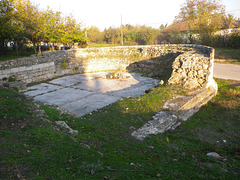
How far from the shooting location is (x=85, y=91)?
35.4ft

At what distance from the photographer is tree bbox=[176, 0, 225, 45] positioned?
25.5 metres

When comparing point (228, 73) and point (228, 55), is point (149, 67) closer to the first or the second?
point (228, 73)

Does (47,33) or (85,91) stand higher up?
(47,33)

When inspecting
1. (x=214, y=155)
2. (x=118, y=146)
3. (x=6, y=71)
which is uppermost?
(x=6, y=71)

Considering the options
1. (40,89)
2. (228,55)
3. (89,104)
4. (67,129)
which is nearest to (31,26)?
(40,89)

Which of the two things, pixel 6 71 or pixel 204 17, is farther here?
pixel 204 17

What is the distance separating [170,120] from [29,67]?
10.4 meters

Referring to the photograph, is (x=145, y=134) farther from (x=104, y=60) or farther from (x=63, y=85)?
(x=104, y=60)

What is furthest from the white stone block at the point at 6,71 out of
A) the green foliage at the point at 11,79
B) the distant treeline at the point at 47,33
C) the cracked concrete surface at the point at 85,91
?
the distant treeline at the point at 47,33

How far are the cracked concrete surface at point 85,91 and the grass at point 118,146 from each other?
1150 millimetres

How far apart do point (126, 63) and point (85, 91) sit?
316 inches

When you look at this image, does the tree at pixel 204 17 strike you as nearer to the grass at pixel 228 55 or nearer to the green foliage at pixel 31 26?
the grass at pixel 228 55

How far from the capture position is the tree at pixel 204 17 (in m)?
25.5

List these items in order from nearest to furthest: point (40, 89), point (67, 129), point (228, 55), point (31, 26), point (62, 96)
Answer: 1. point (67, 129)
2. point (62, 96)
3. point (40, 89)
4. point (31, 26)
5. point (228, 55)
